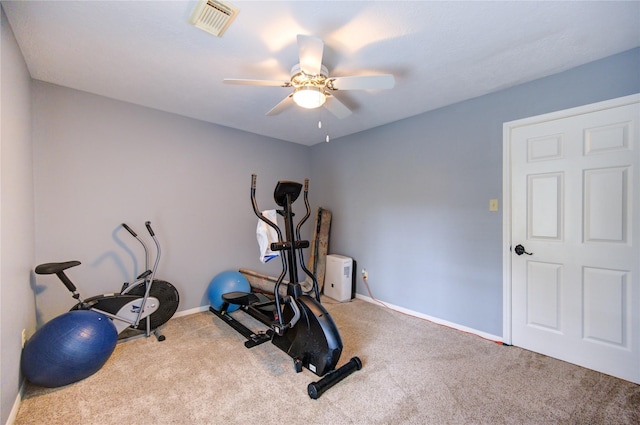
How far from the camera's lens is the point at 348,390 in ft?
6.10

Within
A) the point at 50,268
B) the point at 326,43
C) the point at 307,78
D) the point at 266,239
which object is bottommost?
the point at 50,268

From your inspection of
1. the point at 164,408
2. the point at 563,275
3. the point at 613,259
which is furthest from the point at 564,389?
the point at 164,408

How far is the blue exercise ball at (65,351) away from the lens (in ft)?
5.74

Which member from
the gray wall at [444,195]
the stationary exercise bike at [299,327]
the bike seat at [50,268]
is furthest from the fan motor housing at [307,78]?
the bike seat at [50,268]

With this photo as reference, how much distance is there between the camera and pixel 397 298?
3.44 m

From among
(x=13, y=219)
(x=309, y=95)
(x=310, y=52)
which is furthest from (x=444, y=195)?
(x=13, y=219)

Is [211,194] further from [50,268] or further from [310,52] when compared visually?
[310,52]

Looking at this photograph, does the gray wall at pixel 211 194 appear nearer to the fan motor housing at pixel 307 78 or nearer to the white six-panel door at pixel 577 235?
the white six-panel door at pixel 577 235

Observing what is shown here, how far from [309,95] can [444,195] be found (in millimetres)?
1929

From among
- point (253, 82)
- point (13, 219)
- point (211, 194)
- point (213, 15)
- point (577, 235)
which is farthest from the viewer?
point (211, 194)

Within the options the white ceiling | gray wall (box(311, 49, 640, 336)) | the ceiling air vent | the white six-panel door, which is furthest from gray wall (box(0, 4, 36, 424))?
the white six-panel door

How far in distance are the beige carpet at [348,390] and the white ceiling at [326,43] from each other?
248 centimetres

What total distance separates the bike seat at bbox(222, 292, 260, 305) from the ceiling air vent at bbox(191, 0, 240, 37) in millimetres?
2447

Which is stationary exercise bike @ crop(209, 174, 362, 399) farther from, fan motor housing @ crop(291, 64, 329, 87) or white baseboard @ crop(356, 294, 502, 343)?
white baseboard @ crop(356, 294, 502, 343)
